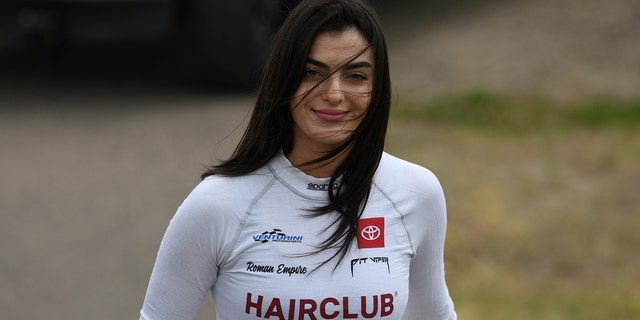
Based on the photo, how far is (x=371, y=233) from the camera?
2979 millimetres

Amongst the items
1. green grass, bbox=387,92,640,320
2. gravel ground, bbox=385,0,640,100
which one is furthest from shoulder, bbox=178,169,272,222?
gravel ground, bbox=385,0,640,100

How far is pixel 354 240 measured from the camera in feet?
9.66

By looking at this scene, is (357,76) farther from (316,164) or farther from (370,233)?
(370,233)

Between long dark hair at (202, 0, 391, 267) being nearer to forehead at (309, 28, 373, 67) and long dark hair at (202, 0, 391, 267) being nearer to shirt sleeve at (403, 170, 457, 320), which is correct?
forehead at (309, 28, 373, 67)

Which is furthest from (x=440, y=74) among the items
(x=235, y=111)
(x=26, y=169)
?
(x=26, y=169)

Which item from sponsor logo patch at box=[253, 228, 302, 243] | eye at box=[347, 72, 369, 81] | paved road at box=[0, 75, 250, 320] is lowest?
paved road at box=[0, 75, 250, 320]

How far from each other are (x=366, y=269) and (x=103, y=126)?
6199mm

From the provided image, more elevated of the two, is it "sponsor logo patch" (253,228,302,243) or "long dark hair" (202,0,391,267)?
"long dark hair" (202,0,391,267)

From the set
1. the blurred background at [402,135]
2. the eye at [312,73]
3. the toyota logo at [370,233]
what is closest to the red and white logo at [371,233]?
the toyota logo at [370,233]

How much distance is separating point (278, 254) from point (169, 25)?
677 cm

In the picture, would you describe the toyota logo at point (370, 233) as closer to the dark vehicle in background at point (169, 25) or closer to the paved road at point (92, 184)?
the paved road at point (92, 184)

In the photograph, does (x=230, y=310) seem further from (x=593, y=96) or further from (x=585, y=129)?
(x=593, y=96)

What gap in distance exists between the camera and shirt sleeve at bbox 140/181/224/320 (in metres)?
2.90

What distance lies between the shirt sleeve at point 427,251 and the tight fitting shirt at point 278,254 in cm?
2
